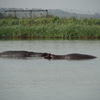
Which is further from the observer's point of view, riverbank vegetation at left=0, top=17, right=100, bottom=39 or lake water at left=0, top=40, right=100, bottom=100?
riverbank vegetation at left=0, top=17, right=100, bottom=39

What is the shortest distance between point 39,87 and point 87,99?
1917 mm

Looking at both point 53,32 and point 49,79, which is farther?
point 53,32

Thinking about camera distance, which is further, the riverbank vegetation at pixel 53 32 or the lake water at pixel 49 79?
the riverbank vegetation at pixel 53 32

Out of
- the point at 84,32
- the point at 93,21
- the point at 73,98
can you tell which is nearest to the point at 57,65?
the point at 73,98

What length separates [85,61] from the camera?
17.4 metres

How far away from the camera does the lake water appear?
34.7ft

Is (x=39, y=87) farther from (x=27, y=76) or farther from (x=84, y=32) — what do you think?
(x=84, y=32)

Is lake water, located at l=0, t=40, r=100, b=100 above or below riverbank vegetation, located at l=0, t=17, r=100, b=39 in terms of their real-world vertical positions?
above

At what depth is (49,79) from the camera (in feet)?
42.3

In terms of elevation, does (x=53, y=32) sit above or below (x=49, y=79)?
below

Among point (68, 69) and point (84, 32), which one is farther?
point (84, 32)

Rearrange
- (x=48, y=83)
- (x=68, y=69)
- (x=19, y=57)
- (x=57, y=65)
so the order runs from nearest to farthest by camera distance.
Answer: (x=48, y=83)
(x=68, y=69)
(x=57, y=65)
(x=19, y=57)

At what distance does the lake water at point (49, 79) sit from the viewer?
10570 mm

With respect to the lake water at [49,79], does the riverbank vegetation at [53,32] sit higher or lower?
lower
